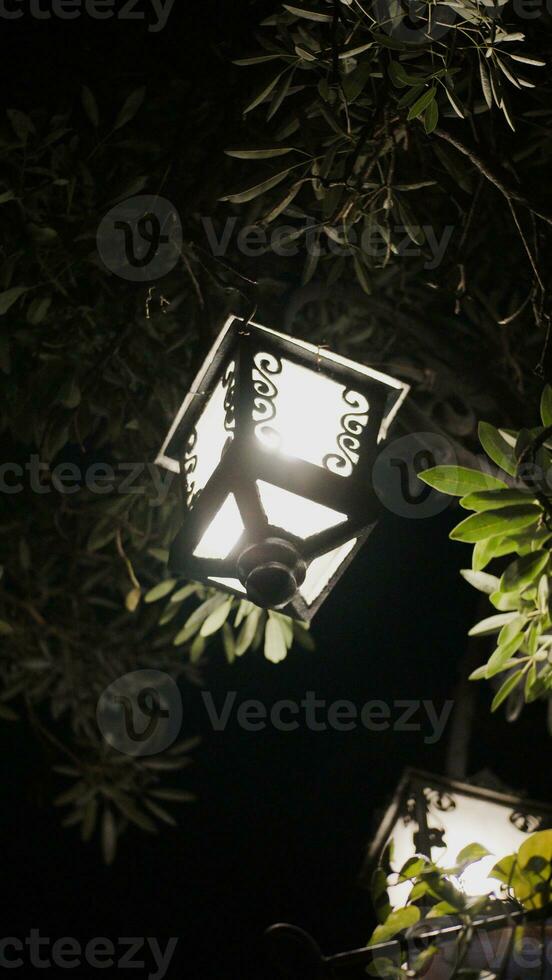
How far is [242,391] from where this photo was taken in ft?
5.21

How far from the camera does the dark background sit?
13.6 ft

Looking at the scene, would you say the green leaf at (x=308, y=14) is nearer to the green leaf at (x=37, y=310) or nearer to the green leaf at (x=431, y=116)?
the green leaf at (x=431, y=116)

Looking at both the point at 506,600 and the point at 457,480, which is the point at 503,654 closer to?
the point at 506,600

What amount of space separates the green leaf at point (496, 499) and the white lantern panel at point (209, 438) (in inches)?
17.5

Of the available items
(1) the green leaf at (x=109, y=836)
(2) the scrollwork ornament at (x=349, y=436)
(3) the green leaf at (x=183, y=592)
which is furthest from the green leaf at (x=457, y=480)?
(1) the green leaf at (x=109, y=836)

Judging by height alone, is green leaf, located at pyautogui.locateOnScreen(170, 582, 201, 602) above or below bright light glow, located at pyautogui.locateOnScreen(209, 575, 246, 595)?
above

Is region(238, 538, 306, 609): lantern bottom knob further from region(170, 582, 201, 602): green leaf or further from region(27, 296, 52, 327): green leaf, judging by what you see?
region(170, 582, 201, 602): green leaf

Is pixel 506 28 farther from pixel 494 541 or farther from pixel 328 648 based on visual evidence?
pixel 328 648

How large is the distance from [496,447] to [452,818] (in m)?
0.89

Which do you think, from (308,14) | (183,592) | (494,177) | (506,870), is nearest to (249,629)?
(183,592)

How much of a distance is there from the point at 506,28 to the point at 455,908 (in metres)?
1.71

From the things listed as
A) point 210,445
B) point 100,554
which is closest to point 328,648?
point 100,554

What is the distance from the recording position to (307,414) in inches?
63.6

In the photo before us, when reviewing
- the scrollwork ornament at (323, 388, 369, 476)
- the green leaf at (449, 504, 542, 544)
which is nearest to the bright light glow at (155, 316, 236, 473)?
the scrollwork ornament at (323, 388, 369, 476)
